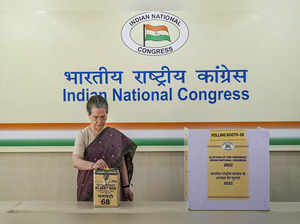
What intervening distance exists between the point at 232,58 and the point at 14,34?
177 centimetres

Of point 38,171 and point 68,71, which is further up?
point 68,71

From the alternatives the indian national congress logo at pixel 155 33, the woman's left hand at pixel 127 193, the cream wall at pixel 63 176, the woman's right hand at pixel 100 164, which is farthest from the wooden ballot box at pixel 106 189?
the indian national congress logo at pixel 155 33

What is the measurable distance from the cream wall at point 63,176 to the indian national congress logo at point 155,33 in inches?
33.3

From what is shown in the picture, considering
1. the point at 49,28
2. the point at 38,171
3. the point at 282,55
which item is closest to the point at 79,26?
the point at 49,28

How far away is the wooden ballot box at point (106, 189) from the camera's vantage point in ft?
4.28

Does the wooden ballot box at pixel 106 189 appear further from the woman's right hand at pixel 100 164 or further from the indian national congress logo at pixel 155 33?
the indian national congress logo at pixel 155 33

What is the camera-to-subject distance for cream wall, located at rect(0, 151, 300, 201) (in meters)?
2.39

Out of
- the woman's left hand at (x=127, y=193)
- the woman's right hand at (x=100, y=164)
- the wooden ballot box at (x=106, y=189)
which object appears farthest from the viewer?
the woman's left hand at (x=127, y=193)

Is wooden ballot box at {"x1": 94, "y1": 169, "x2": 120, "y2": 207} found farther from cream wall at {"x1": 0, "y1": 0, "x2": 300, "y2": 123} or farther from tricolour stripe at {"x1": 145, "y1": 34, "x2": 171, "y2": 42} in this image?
tricolour stripe at {"x1": 145, "y1": 34, "x2": 171, "y2": 42}

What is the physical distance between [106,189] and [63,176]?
1196 millimetres

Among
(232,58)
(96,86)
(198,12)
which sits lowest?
(96,86)

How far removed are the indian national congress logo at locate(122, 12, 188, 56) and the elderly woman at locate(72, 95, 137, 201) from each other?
21.8 inches

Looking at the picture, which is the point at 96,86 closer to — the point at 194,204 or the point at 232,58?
the point at 232,58

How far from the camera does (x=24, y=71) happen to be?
2387 millimetres
